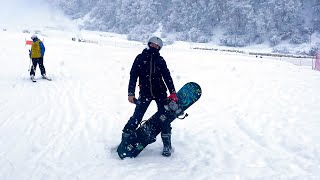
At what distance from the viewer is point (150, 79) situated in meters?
5.80

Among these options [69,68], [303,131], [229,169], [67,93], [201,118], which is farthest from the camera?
[69,68]

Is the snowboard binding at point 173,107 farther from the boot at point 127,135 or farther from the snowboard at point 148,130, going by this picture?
the boot at point 127,135

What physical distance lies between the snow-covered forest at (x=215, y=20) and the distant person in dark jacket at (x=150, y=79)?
6702 centimetres

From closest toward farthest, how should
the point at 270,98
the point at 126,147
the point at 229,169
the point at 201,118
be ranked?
the point at 229,169, the point at 126,147, the point at 201,118, the point at 270,98

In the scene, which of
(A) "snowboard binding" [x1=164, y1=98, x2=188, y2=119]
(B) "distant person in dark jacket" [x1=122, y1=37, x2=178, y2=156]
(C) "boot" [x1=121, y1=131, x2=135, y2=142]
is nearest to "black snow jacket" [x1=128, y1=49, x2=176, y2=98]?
(B) "distant person in dark jacket" [x1=122, y1=37, x2=178, y2=156]

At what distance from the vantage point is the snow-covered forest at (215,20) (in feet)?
240

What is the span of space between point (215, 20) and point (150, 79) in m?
82.7

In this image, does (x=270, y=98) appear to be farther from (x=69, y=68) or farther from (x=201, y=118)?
(x=69, y=68)

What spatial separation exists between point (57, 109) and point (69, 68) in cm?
975

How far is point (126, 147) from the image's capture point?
599 centimetres

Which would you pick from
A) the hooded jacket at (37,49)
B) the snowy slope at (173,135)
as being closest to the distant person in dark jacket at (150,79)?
the snowy slope at (173,135)

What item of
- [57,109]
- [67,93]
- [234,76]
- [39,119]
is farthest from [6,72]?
[234,76]

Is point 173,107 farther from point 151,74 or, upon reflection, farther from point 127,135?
point 127,135

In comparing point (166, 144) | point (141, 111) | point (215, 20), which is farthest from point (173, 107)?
point (215, 20)
